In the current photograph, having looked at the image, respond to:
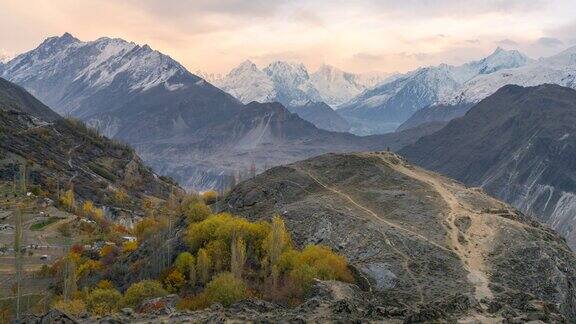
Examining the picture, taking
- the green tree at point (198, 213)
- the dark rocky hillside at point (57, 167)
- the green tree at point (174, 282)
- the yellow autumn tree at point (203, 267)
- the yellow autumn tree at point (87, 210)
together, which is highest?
the dark rocky hillside at point (57, 167)

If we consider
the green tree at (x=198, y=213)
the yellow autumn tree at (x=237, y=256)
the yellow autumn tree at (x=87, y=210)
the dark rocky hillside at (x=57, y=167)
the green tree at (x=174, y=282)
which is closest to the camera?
the yellow autumn tree at (x=237, y=256)

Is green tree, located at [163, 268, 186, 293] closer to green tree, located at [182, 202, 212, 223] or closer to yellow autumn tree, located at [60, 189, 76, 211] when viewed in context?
green tree, located at [182, 202, 212, 223]

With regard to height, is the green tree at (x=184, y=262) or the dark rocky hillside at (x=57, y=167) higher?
the dark rocky hillside at (x=57, y=167)

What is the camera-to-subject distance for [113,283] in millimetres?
71875

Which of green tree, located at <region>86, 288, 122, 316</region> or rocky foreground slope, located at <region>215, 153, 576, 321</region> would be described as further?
green tree, located at <region>86, 288, 122, 316</region>

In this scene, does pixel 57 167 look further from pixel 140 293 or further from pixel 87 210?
pixel 140 293

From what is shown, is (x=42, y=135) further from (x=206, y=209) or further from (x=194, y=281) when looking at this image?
(x=194, y=281)

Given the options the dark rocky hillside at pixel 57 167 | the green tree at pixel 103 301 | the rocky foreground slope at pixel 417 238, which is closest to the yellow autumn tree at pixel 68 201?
the dark rocky hillside at pixel 57 167

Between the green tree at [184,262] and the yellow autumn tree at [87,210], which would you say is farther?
the yellow autumn tree at [87,210]

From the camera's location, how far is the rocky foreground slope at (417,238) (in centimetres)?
5216

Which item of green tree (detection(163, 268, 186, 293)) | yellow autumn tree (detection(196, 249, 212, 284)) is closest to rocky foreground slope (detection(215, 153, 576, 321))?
yellow autumn tree (detection(196, 249, 212, 284))

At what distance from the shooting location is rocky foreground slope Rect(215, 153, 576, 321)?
5216 cm

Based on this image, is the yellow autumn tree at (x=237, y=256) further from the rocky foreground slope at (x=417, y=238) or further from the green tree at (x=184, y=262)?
the rocky foreground slope at (x=417, y=238)

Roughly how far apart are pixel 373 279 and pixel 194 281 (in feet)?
61.7
